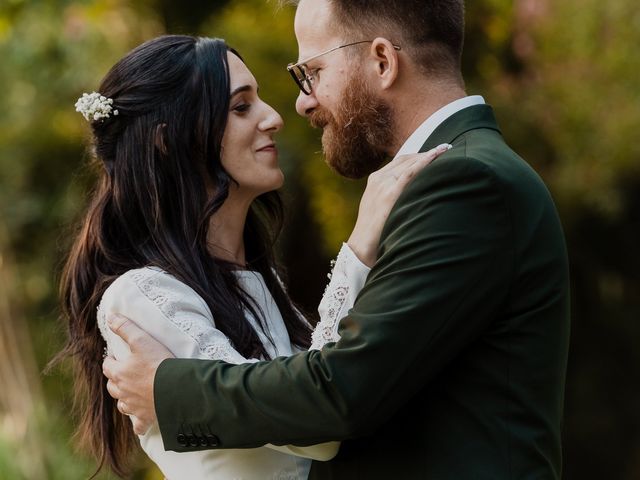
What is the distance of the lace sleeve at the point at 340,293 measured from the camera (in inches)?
88.4

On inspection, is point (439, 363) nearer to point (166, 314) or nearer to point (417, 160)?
point (417, 160)

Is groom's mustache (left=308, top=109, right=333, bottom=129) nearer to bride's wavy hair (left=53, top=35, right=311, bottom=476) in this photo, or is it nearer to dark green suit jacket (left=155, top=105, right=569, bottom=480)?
bride's wavy hair (left=53, top=35, right=311, bottom=476)

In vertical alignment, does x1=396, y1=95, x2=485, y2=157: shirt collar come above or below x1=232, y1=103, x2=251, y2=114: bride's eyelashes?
below

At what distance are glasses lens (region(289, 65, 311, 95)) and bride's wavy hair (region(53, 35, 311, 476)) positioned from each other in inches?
14.1

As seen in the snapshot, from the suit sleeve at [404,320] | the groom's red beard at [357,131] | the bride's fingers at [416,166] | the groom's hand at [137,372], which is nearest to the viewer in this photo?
the suit sleeve at [404,320]

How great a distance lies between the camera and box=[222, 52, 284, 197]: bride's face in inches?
117

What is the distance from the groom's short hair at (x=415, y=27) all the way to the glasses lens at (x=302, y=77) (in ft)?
0.53

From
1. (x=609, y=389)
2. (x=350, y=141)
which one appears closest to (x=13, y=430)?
(x=609, y=389)

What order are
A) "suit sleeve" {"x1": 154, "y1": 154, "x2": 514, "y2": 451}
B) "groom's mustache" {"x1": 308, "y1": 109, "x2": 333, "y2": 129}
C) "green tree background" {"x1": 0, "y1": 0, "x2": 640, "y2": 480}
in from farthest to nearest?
"green tree background" {"x1": 0, "y1": 0, "x2": 640, "y2": 480}, "groom's mustache" {"x1": 308, "y1": 109, "x2": 333, "y2": 129}, "suit sleeve" {"x1": 154, "y1": 154, "x2": 514, "y2": 451}

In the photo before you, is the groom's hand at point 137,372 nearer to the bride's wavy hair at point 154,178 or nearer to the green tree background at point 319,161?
the bride's wavy hair at point 154,178

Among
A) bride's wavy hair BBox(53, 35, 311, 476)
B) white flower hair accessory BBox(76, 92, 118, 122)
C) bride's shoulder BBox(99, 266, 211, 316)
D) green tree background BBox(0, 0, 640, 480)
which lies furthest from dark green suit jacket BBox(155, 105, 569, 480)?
green tree background BBox(0, 0, 640, 480)

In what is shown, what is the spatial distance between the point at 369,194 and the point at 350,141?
1.08 ft

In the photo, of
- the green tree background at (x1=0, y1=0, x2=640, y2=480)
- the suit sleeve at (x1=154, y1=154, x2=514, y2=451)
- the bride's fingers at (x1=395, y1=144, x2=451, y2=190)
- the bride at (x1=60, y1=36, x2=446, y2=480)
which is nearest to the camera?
the suit sleeve at (x1=154, y1=154, x2=514, y2=451)

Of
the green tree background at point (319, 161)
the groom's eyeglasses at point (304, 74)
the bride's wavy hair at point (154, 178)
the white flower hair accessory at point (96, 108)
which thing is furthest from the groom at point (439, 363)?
the green tree background at point (319, 161)
